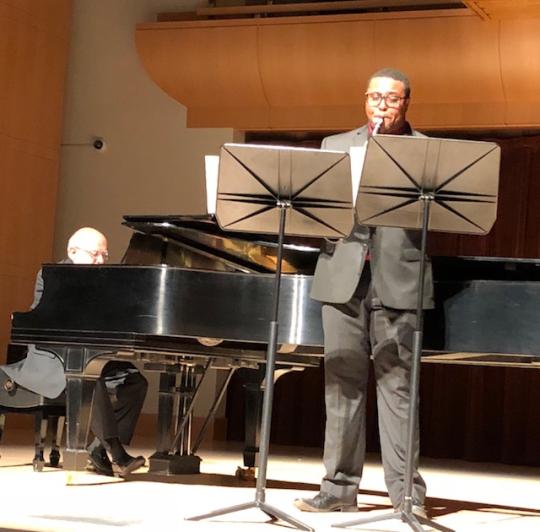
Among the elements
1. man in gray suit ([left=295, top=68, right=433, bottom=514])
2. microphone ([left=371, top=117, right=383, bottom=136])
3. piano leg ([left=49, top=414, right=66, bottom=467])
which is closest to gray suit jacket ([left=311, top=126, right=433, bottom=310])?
man in gray suit ([left=295, top=68, right=433, bottom=514])

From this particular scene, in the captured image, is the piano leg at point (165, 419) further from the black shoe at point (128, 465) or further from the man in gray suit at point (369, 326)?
the man in gray suit at point (369, 326)

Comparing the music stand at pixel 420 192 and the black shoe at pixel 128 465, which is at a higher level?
the music stand at pixel 420 192

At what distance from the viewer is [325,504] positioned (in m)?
3.96

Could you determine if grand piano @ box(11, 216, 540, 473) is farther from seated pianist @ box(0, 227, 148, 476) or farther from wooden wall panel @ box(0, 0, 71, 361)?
wooden wall panel @ box(0, 0, 71, 361)

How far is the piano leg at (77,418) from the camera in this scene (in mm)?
4613

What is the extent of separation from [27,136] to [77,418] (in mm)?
4442

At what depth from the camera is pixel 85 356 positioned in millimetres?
4594

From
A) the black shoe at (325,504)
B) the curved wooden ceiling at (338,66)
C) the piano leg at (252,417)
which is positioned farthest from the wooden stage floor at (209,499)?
the curved wooden ceiling at (338,66)

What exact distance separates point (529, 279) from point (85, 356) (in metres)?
1.77

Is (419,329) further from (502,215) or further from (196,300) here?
(502,215)

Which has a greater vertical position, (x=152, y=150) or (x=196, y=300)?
(x=152, y=150)

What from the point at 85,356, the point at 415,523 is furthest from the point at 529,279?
the point at 85,356

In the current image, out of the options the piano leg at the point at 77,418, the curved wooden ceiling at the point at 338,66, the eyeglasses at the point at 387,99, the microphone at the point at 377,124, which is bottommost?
the piano leg at the point at 77,418

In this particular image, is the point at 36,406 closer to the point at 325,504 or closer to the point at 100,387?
the point at 100,387
